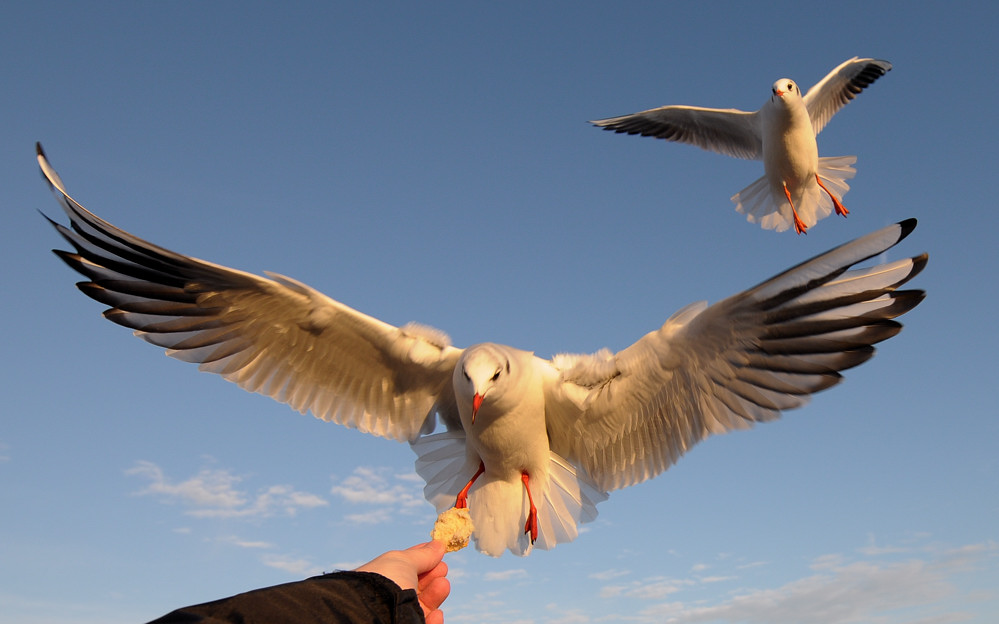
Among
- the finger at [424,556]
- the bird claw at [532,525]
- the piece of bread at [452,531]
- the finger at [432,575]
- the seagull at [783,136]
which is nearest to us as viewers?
the finger at [424,556]

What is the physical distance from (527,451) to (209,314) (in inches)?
73.7

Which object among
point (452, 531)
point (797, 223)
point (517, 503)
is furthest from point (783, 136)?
point (452, 531)

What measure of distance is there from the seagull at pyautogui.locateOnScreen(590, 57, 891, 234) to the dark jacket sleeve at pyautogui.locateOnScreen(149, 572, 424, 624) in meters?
7.92

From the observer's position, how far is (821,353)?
9.60ft

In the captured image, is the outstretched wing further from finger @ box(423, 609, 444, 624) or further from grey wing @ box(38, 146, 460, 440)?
finger @ box(423, 609, 444, 624)

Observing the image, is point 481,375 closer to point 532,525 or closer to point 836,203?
point 532,525

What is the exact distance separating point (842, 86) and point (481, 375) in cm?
827

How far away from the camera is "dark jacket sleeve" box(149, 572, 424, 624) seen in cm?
95

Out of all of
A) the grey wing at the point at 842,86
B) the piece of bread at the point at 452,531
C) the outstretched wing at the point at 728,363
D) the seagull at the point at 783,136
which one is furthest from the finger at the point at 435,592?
the grey wing at the point at 842,86

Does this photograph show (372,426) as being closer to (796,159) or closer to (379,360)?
(379,360)

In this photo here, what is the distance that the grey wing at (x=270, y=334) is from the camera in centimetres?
375

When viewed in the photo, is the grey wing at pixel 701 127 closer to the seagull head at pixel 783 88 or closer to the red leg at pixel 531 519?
the seagull head at pixel 783 88

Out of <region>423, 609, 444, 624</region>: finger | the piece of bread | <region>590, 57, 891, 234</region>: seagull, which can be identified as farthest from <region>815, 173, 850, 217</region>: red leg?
<region>423, 609, 444, 624</region>: finger

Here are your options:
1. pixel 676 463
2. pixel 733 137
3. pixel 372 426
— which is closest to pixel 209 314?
pixel 372 426
